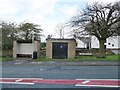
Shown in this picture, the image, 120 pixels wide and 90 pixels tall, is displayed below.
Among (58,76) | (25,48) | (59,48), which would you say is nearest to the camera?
(58,76)

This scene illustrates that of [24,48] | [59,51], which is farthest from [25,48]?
[59,51]

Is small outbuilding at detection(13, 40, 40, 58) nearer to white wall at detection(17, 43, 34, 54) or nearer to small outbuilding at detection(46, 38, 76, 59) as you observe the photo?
white wall at detection(17, 43, 34, 54)

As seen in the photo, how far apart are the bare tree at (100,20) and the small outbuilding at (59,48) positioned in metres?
3.03

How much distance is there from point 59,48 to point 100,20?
278 inches

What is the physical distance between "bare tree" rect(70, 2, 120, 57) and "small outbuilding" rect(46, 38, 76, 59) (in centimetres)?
303

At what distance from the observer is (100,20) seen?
4359 cm

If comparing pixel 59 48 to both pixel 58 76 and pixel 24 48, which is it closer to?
pixel 24 48

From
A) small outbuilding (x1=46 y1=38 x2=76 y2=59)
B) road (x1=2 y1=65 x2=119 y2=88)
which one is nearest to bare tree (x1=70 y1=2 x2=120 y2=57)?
small outbuilding (x1=46 y1=38 x2=76 y2=59)

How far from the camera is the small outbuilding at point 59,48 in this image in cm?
4266

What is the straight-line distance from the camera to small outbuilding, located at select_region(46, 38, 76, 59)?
42.7 meters

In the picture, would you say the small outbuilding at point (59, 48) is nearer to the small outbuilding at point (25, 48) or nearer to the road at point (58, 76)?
the small outbuilding at point (25, 48)

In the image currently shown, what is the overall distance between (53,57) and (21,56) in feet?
17.1

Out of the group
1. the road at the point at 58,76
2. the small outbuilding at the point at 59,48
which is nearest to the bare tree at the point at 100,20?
the small outbuilding at the point at 59,48

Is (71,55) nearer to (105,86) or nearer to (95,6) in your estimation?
(95,6)
